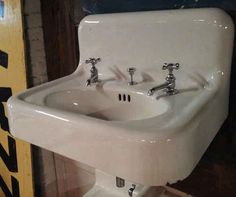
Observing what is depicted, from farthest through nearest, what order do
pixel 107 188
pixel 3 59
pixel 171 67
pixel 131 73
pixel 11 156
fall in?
pixel 11 156, pixel 3 59, pixel 107 188, pixel 131 73, pixel 171 67

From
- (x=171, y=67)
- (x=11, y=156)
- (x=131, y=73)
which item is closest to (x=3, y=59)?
(x=11, y=156)

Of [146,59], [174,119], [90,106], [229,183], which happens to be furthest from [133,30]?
[229,183]

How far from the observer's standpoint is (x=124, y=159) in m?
0.52

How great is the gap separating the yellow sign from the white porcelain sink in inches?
18.1

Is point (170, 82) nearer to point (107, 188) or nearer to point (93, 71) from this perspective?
point (93, 71)

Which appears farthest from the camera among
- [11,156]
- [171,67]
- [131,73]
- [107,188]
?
[11,156]

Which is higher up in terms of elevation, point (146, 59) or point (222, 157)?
point (146, 59)

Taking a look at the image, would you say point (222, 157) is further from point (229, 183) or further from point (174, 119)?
point (174, 119)

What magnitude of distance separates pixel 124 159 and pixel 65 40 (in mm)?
784

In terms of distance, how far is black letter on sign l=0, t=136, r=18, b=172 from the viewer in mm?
1449

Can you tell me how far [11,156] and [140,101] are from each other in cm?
95

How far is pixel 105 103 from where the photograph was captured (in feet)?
2.90

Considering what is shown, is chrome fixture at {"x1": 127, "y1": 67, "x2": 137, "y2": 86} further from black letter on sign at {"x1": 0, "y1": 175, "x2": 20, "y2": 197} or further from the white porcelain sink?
black letter on sign at {"x1": 0, "y1": 175, "x2": 20, "y2": 197}

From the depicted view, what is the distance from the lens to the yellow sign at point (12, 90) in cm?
128
